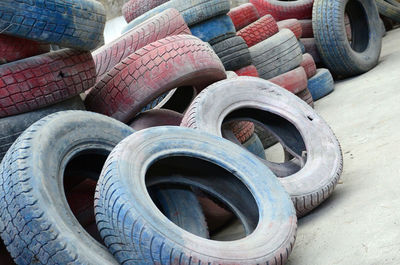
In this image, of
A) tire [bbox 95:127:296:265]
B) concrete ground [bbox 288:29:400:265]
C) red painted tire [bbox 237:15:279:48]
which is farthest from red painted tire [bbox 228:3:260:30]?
tire [bbox 95:127:296:265]

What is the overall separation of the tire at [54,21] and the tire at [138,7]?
7.28ft

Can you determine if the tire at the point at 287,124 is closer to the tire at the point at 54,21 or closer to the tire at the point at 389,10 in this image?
the tire at the point at 54,21

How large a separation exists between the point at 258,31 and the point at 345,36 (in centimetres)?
109

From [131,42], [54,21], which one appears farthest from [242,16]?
[54,21]

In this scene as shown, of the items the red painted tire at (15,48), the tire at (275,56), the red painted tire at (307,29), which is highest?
the red painted tire at (15,48)

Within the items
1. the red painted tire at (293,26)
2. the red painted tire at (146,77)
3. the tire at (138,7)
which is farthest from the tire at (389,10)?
the red painted tire at (146,77)

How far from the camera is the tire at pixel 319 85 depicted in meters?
5.49

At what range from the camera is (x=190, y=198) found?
2.63 meters

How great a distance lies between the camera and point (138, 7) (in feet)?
17.4

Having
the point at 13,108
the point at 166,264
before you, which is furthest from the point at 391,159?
the point at 13,108

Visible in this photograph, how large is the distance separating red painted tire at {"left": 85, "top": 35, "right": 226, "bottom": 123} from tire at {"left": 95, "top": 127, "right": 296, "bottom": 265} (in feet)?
2.11

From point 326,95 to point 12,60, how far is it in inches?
137

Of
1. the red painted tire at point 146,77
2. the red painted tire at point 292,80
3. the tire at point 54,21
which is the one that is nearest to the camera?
the tire at point 54,21

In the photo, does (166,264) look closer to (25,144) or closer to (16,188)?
(16,188)
